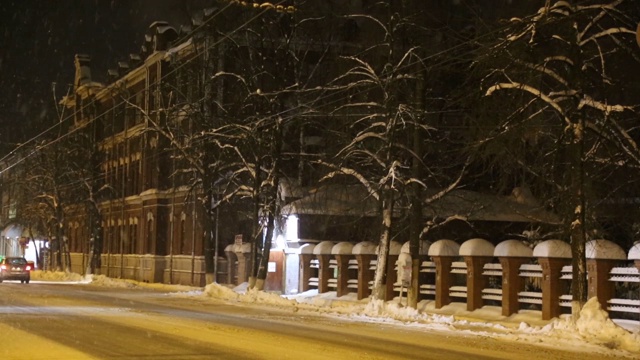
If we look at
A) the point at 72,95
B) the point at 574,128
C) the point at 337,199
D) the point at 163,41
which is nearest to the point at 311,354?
the point at 574,128

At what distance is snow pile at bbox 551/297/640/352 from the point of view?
20.0 m

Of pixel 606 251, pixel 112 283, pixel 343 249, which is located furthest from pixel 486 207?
pixel 112 283

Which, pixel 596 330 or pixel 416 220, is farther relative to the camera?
pixel 416 220

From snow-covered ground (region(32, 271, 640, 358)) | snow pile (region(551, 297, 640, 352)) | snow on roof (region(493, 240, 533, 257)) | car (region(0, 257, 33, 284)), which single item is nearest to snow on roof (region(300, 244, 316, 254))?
snow-covered ground (region(32, 271, 640, 358))

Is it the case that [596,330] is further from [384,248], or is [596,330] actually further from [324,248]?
[324,248]

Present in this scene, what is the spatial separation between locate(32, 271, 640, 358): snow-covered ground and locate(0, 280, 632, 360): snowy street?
1.92ft

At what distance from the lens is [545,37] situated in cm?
2238

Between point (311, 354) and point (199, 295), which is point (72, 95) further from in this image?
point (311, 354)

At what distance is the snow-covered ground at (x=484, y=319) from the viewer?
20.3m

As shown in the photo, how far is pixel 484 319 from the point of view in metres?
27.1

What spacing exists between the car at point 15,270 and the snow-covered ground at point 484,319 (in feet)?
55.1

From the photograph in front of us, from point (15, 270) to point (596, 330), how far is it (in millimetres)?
40662

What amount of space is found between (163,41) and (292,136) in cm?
1854

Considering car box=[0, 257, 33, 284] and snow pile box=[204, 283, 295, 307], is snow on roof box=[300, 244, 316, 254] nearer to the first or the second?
snow pile box=[204, 283, 295, 307]
